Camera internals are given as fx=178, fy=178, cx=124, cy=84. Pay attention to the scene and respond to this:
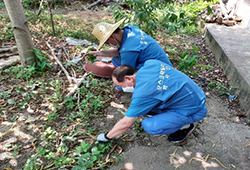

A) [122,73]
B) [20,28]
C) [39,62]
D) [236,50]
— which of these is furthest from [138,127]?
[236,50]

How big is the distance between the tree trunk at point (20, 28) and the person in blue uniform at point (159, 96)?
2.24m

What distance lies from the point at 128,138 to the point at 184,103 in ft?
2.99

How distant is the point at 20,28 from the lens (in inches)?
124

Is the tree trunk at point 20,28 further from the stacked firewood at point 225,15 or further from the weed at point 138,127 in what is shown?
the stacked firewood at point 225,15

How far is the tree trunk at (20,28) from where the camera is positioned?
2962mm

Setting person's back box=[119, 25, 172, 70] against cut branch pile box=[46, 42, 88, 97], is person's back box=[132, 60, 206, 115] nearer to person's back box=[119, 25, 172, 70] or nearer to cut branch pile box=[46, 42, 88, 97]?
person's back box=[119, 25, 172, 70]

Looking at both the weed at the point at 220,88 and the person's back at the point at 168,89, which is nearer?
the person's back at the point at 168,89

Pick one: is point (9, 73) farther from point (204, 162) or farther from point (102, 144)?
point (204, 162)

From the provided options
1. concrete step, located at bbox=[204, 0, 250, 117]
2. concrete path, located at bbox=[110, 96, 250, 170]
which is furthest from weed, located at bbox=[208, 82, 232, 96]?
concrete path, located at bbox=[110, 96, 250, 170]

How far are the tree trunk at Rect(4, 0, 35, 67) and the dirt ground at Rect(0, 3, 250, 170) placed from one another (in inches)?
29.3

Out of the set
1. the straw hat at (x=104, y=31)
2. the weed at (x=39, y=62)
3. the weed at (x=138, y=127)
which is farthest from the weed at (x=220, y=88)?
the weed at (x=39, y=62)

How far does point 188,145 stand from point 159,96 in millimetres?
1009

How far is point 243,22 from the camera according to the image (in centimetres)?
622

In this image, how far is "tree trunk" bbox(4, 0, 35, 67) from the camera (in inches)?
117
